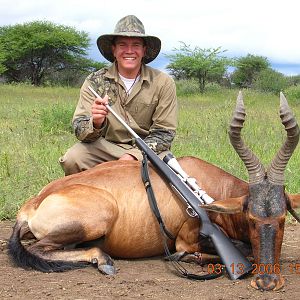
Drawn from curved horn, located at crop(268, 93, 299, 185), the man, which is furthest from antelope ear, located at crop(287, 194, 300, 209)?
the man

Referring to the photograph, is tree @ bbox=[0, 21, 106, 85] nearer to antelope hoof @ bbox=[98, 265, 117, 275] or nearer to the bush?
the bush

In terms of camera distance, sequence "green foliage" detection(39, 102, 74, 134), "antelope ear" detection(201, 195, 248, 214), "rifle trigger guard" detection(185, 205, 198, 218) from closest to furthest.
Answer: "antelope ear" detection(201, 195, 248, 214)
"rifle trigger guard" detection(185, 205, 198, 218)
"green foliage" detection(39, 102, 74, 134)

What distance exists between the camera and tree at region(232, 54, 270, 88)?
135 ft

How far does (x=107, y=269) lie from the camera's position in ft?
14.1

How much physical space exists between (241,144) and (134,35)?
1.92 m

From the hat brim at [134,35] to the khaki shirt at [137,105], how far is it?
22cm

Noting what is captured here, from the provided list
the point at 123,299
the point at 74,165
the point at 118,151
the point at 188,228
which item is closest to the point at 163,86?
the point at 118,151

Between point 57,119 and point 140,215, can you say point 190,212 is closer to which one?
point 140,215

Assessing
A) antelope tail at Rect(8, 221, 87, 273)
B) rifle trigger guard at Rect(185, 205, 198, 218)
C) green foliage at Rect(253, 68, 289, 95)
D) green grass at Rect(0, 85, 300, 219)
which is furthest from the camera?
green foliage at Rect(253, 68, 289, 95)

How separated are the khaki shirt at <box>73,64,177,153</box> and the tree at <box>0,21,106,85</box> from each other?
3508 centimetres

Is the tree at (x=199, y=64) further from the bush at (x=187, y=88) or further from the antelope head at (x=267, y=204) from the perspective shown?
the antelope head at (x=267, y=204)

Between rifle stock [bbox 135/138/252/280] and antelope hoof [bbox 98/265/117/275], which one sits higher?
rifle stock [bbox 135/138/252/280]

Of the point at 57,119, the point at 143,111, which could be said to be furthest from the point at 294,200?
the point at 57,119
